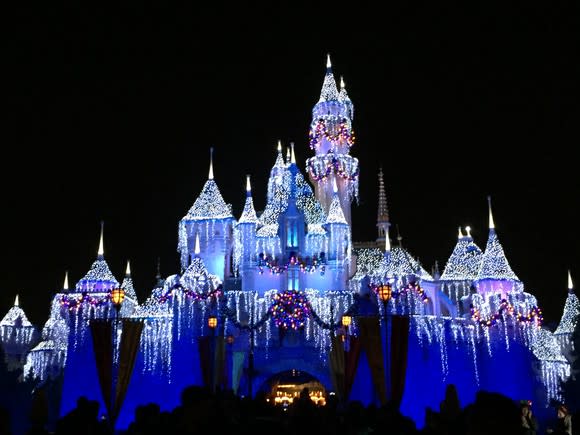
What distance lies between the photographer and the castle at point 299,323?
24.0 metres

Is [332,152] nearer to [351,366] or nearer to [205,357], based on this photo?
[351,366]

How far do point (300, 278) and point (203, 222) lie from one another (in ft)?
18.5

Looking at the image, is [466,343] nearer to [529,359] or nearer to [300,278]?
[529,359]

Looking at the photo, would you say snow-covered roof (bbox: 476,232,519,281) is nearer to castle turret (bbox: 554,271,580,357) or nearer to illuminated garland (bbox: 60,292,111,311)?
castle turret (bbox: 554,271,580,357)

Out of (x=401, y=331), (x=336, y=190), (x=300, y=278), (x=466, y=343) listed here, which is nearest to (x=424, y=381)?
(x=466, y=343)

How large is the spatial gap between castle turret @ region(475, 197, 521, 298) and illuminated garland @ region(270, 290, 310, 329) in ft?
24.3

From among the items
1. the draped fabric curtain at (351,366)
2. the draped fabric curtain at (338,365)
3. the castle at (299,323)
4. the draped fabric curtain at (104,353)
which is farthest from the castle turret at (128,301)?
the draped fabric curtain at (351,366)

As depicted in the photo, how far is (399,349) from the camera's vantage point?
19.9 meters

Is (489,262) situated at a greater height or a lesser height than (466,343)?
greater

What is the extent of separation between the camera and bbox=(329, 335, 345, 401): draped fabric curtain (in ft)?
74.9

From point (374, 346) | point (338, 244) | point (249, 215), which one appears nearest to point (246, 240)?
point (249, 215)

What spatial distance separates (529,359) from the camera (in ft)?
85.3

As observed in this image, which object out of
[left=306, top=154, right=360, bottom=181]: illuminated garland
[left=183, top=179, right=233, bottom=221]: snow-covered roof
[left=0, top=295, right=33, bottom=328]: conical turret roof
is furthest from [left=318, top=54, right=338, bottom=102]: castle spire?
[left=0, top=295, right=33, bottom=328]: conical turret roof

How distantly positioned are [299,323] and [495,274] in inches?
332
